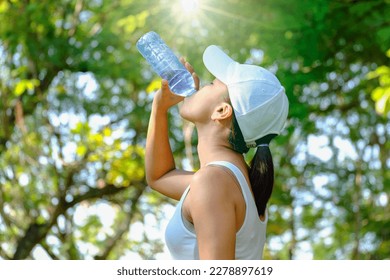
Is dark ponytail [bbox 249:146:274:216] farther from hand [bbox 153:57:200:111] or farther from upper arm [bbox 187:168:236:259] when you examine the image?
hand [bbox 153:57:200:111]

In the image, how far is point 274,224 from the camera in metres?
8.92

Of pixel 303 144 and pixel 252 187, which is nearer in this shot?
pixel 252 187

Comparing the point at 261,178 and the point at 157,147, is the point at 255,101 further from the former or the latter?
the point at 157,147

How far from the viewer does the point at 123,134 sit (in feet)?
29.4

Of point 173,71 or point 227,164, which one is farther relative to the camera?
point 173,71

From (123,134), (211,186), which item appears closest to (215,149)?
(211,186)

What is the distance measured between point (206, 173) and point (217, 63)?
0.42 m

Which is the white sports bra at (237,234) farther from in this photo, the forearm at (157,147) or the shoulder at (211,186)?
the forearm at (157,147)

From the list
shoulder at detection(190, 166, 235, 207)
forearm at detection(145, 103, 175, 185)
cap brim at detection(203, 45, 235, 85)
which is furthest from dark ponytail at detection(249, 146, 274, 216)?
forearm at detection(145, 103, 175, 185)

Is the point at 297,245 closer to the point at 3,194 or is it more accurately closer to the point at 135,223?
the point at 135,223

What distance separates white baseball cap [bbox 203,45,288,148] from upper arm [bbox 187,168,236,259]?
0.22 metres

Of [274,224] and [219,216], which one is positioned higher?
[219,216]

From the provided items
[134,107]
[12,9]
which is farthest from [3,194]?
[12,9]
